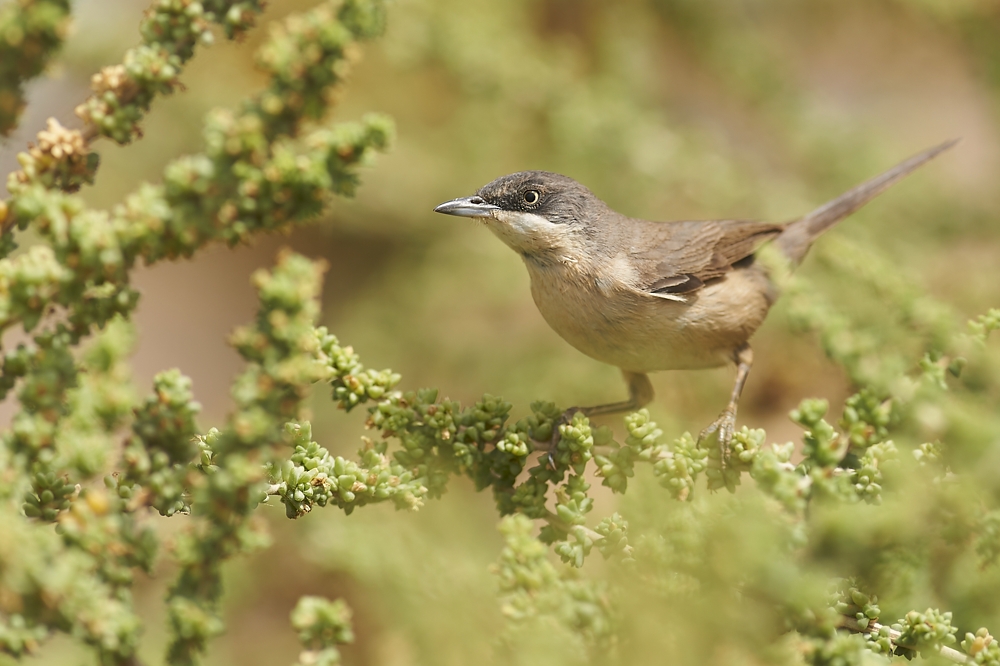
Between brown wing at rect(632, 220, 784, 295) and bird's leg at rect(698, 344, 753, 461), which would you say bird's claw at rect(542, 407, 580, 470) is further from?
brown wing at rect(632, 220, 784, 295)

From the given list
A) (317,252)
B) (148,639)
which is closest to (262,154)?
(148,639)

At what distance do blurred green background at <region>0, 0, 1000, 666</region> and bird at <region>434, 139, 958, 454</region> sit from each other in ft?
1.14

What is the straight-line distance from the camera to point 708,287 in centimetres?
349

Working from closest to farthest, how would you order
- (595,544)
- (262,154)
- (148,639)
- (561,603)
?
(262,154) < (561,603) < (595,544) < (148,639)

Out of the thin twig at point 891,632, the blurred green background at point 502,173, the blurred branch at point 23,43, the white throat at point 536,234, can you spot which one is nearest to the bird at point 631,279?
the white throat at point 536,234

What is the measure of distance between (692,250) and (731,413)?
0.83 m

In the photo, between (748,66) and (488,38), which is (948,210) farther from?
(488,38)

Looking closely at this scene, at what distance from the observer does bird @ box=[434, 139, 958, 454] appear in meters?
3.18

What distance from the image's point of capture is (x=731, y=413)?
3.11 metres

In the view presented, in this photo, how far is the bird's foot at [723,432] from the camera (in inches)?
92.4

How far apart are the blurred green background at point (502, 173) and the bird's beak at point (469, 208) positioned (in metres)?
1.11

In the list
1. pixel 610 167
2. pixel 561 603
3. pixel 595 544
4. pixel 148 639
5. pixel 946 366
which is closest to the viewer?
pixel 561 603

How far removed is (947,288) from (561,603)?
3.85 meters

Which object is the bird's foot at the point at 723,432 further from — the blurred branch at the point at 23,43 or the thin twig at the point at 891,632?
the blurred branch at the point at 23,43
